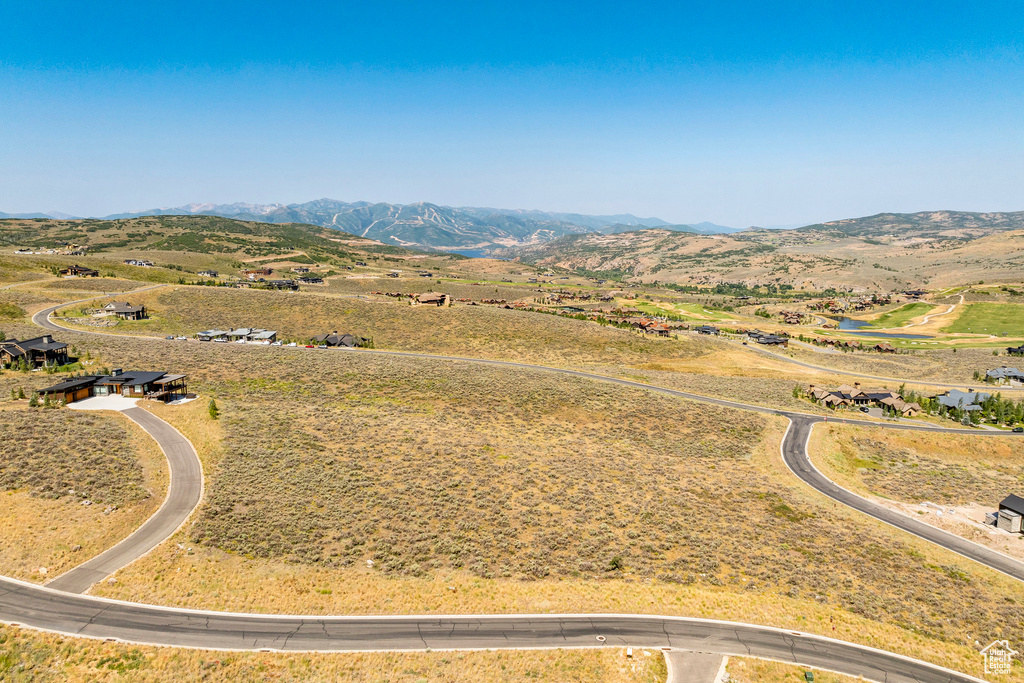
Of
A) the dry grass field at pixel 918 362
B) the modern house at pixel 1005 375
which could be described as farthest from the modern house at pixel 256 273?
the modern house at pixel 1005 375

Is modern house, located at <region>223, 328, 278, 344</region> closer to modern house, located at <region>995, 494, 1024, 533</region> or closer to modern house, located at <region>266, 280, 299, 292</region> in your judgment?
modern house, located at <region>266, 280, 299, 292</region>

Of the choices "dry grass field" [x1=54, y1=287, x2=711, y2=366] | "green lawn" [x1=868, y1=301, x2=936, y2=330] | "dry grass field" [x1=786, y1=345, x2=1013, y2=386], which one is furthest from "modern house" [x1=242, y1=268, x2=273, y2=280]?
"green lawn" [x1=868, y1=301, x2=936, y2=330]

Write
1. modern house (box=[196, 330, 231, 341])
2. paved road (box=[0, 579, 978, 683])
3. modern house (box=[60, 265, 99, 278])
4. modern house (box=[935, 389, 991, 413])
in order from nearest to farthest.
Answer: paved road (box=[0, 579, 978, 683]) < modern house (box=[935, 389, 991, 413]) < modern house (box=[196, 330, 231, 341]) < modern house (box=[60, 265, 99, 278])

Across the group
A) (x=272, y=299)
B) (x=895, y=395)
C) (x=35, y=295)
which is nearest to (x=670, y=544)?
(x=895, y=395)

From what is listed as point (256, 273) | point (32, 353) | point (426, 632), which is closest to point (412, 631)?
point (426, 632)

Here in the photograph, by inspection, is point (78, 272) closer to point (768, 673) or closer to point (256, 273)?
Answer: point (256, 273)

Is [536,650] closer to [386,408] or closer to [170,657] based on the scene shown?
[170,657]
